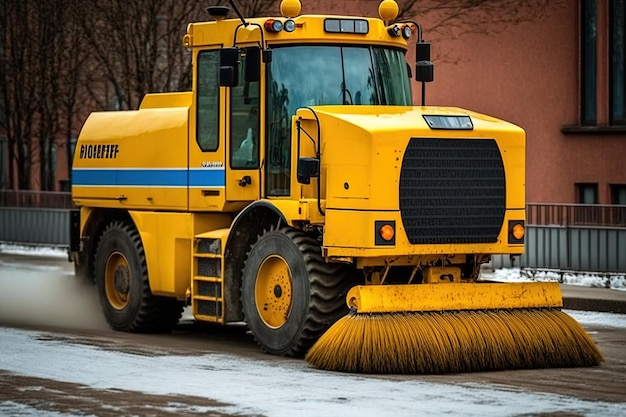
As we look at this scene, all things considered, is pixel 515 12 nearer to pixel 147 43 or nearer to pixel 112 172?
pixel 147 43

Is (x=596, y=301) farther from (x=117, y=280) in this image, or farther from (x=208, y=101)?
(x=208, y=101)

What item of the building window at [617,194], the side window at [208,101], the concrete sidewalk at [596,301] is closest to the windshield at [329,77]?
the side window at [208,101]

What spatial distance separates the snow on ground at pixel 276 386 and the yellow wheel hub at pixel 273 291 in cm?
57

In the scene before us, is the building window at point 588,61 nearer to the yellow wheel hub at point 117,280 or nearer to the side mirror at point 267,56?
the yellow wheel hub at point 117,280

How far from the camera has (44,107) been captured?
3559 cm

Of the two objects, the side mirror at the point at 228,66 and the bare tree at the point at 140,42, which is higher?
the bare tree at the point at 140,42

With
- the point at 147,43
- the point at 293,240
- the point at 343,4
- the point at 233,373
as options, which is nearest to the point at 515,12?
the point at 343,4

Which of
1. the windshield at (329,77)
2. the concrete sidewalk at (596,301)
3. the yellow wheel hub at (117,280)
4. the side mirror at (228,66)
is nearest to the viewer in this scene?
the windshield at (329,77)

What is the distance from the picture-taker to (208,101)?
52.8 feet

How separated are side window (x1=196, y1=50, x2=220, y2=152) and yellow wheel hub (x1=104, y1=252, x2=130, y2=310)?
2.09 m

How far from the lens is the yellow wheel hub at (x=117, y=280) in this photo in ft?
57.2

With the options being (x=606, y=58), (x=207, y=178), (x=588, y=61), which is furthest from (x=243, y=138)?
(x=588, y=61)

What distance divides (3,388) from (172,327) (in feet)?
18.1

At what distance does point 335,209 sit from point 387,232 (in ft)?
1.69
